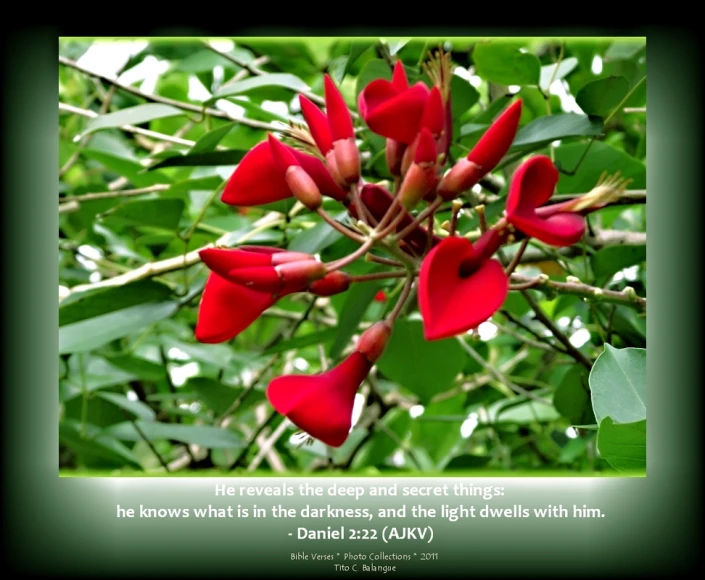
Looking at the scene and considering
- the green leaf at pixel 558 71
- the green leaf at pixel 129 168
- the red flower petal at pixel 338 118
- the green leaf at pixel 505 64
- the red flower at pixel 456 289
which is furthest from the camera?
the green leaf at pixel 129 168

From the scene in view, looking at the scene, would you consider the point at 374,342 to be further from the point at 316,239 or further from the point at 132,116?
the point at 132,116

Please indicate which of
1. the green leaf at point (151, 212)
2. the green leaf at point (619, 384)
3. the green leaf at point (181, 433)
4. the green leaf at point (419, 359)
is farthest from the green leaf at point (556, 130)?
the green leaf at point (181, 433)

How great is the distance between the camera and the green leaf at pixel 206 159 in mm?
902

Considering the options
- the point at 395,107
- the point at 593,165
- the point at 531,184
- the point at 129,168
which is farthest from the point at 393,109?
the point at 129,168

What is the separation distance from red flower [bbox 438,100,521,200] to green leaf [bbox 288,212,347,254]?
269 mm

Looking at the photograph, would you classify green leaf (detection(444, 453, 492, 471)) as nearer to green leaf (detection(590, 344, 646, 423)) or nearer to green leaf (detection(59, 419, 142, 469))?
green leaf (detection(59, 419, 142, 469))

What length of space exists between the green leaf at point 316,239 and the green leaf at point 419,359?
21 cm

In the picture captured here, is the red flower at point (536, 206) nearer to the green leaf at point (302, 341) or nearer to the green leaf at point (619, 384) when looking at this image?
the green leaf at point (619, 384)

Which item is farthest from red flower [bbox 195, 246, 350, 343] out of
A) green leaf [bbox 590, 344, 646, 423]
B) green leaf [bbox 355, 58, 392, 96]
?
green leaf [bbox 355, 58, 392, 96]

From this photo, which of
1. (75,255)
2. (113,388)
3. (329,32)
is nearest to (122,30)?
(329,32)

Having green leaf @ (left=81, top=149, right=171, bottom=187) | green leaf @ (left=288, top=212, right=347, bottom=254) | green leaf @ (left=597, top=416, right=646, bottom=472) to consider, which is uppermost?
green leaf @ (left=81, top=149, right=171, bottom=187)

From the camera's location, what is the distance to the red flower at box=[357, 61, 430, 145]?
0.57 m

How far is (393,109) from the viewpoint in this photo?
0.58 metres
